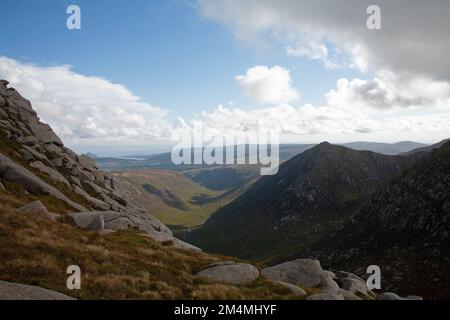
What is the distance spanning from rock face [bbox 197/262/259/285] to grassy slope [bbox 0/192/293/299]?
1.09 metres

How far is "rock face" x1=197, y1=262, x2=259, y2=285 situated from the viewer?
24844mm

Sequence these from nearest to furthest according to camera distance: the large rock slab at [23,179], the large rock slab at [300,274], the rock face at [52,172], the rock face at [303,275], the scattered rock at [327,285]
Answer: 1. the scattered rock at [327,285]
2. the rock face at [303,275]
3. the large rock slab at [300,274]
4. the large rock slab at [23,179]
5. the rock face at [52,172]

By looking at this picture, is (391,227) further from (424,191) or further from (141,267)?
(141,267)

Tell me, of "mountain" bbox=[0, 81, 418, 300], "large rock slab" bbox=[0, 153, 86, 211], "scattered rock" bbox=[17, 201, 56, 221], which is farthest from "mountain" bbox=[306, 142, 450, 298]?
"large rock slab" bbox=[0, 153, 86, 211]

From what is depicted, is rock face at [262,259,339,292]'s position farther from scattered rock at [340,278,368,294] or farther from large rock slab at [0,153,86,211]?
large rock slab at [0,153,86,211]

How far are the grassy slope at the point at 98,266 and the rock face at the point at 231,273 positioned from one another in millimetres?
1092

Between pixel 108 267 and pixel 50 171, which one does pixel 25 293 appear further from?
pixel 50 171

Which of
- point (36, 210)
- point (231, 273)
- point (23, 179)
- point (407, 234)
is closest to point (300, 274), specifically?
point (231, 273)

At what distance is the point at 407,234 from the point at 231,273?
86.8m

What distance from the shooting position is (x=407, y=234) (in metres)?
95.8

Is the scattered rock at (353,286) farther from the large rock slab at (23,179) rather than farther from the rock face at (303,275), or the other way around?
the large rock slab at (23,179)

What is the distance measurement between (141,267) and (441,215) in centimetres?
9046

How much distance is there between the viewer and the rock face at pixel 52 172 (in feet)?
142

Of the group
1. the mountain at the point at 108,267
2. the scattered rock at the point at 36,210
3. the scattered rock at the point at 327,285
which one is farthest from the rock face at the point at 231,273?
the scattered rock at the point at 36,210
